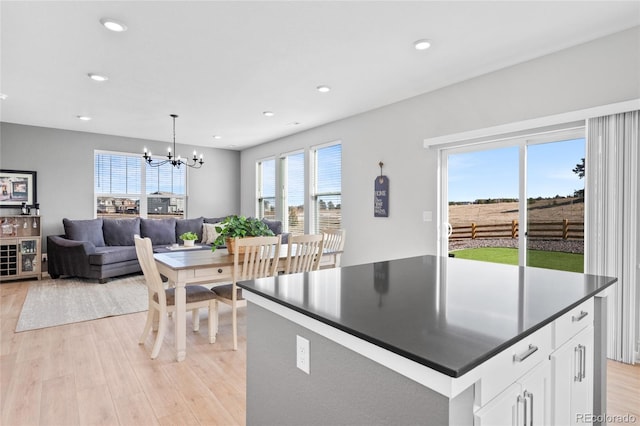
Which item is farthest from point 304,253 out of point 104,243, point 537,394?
point 104,243

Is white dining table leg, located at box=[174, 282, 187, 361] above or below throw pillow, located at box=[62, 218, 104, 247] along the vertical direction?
below

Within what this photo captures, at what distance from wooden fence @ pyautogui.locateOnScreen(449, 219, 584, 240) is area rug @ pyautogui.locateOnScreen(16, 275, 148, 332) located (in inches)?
149

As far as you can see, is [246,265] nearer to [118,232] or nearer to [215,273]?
[215,273]

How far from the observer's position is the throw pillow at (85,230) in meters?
5.86

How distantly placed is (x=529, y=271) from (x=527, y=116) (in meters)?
2.06

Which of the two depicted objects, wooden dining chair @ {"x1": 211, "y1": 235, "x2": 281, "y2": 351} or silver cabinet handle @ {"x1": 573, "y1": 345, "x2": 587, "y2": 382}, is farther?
wooden dining chair @ {"x1": 211, "y1": 235, "x2": 281, "y2": 351}

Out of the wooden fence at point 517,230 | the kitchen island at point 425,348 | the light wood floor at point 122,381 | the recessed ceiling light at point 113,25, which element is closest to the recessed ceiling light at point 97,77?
the recessed ceiling light at point 113,25

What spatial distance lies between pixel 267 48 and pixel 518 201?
2.76 meters

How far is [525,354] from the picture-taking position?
0.98 metres

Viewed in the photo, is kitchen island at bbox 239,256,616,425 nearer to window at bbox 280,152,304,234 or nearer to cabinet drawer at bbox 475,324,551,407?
cabinet drawer at bbox 475,324,551,407

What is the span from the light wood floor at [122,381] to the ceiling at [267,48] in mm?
2539

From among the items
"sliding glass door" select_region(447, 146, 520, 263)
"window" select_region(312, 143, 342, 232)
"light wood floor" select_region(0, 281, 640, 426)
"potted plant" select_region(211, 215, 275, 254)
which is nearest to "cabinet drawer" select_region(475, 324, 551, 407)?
"light wood floor" select_region(0, 281, 640, 426)

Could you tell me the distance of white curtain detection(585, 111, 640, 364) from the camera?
266cm

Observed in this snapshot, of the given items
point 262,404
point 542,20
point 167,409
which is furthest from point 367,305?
point 542,20
